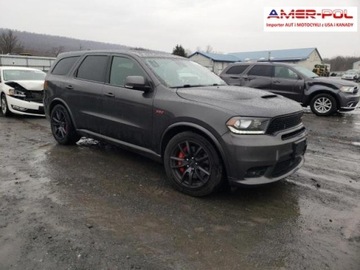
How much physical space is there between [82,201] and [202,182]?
55.8 inches

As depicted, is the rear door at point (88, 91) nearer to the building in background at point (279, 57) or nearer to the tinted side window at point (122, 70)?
the tinted side window at point (122, 70)

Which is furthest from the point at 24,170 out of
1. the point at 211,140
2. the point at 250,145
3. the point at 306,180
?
the point at 306,180

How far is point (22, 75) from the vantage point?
403 inches

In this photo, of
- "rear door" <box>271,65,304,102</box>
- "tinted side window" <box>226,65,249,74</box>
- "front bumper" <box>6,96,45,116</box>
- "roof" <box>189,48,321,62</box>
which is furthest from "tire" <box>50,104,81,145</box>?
"roof" <box>189,48,321,62</box>

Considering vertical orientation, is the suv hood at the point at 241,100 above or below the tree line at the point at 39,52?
below

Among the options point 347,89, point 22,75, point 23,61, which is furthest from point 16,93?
point 23,61

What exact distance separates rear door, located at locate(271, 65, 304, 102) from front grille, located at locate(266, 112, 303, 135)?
7.07m

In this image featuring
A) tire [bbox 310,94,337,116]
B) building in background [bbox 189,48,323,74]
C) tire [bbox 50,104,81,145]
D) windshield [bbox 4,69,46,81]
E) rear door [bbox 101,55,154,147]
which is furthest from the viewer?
building in background [bbox 189,48,323,74]

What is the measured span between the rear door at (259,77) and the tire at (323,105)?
1.52 metres

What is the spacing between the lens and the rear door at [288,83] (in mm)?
10672

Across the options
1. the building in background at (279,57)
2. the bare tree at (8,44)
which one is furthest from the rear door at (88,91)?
the building in background at (279,57)

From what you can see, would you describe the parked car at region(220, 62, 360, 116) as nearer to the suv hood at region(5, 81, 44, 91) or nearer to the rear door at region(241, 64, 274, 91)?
the rear door at region(241, 64, 274, 91)

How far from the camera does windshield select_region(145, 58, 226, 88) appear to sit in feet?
14.6

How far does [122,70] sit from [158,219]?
2451mm
